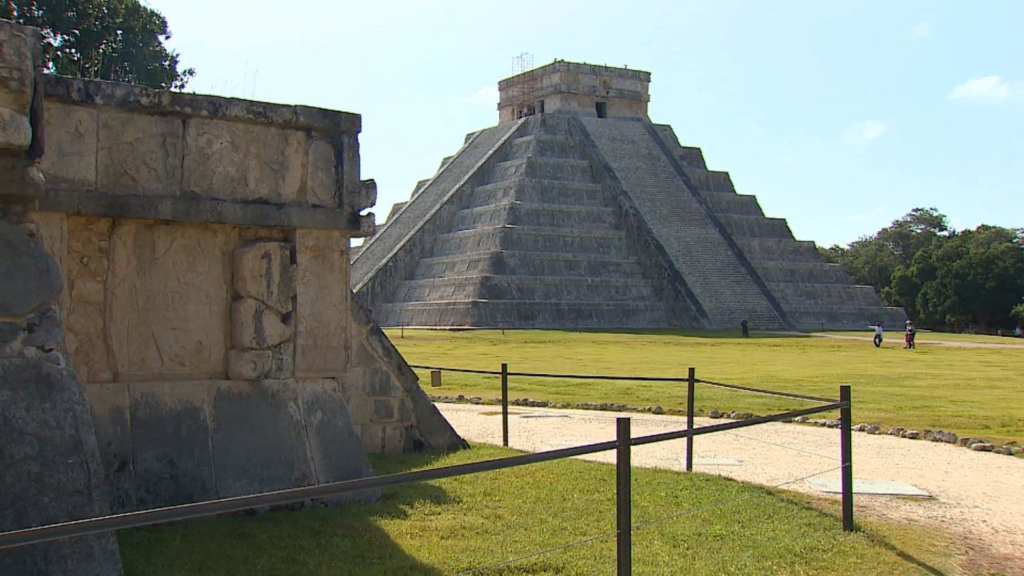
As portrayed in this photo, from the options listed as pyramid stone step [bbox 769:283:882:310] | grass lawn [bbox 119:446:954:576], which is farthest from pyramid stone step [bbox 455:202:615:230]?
grass lawn [bbox 119:446:954:576]

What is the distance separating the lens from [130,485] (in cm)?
673

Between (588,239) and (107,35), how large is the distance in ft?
73.8

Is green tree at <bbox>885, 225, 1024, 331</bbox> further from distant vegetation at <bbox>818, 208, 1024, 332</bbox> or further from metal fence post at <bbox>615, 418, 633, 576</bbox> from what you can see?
metal fence post at <bbox>615, 418, 633, 576</bbox>

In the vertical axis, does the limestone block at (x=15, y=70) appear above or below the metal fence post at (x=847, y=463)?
above

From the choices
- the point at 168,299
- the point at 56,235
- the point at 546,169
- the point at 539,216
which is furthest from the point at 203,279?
the point at 546,169

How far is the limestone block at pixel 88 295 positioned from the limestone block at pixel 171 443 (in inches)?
10.8

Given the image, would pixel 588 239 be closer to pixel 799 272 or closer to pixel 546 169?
pixel 546 169

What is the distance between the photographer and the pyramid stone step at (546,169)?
52.7m

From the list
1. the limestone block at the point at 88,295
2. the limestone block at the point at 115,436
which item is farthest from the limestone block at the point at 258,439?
the limestone block at the point at 88,295

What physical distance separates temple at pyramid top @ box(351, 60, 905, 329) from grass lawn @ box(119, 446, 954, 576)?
34.5 m

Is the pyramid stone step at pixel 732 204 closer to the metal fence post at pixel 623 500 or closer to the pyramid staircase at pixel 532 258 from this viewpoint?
the pyramid staircase at pixel 532 258

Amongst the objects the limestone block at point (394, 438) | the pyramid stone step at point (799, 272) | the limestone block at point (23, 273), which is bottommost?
the limestone block at point (394, 438)

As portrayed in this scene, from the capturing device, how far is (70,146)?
6855mm

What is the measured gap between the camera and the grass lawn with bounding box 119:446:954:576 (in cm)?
616
